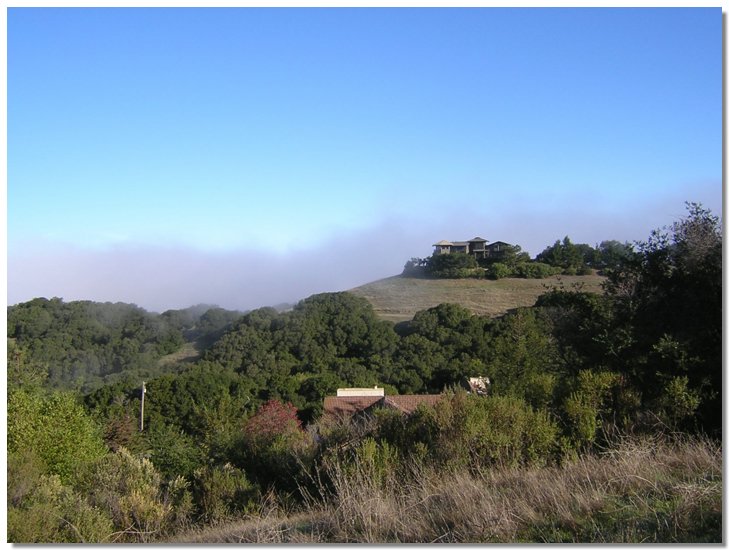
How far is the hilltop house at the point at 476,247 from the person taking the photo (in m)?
42.9

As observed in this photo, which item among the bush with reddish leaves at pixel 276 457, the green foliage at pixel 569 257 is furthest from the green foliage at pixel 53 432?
the green foliage at pixel 569 257

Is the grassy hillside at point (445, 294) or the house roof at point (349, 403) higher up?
the grassy hillside at point (445, 294)

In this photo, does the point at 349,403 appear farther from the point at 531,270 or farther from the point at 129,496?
the point at 531,270

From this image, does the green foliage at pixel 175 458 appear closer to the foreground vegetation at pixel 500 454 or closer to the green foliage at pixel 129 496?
the foreground vegetation at pixel 500 454

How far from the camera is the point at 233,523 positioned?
5.77 meters

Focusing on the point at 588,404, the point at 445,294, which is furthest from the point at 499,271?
the point at 588,404

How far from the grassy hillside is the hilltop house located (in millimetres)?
1709

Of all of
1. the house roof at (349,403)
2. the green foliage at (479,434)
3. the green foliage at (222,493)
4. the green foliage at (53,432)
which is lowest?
the house roof at (349,403)

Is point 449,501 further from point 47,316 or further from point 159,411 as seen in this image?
point 47,316

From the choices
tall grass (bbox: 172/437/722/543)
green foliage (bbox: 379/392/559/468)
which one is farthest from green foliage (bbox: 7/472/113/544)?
green foliage (bbox: 379/392/559/468)

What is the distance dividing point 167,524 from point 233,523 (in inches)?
39.2

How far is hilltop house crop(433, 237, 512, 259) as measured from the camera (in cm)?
4291

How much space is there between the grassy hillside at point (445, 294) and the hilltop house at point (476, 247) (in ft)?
5.61

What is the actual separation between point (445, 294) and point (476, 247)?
3.86 meters
